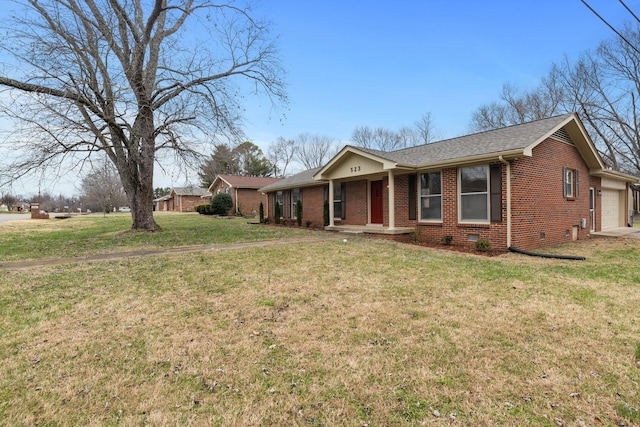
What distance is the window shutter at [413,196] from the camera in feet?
39.4

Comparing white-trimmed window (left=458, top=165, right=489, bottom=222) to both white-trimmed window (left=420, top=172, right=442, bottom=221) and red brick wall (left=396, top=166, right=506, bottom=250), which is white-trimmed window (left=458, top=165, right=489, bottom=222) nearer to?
red brick wall (left=396, top=166, right=506, bottom=250)

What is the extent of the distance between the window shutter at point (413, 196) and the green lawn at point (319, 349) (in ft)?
A: 18.5

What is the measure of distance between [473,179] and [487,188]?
1.79ft

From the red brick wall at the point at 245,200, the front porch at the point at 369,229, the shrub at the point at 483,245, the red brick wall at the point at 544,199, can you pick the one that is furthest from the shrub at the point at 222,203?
the red brick wall at the point at 544,199

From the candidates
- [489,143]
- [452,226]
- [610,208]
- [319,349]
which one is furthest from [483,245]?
[610,208]

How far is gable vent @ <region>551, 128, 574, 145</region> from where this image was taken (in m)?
11.0

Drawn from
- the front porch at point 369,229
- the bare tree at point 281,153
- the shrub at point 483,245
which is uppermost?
the bare tree at point 281,153

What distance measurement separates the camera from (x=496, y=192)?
31.9 feet

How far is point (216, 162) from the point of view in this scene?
14.6 metres

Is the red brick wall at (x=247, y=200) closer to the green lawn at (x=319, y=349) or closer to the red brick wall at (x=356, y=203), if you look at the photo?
the red brick wall at (x=356, y=203)

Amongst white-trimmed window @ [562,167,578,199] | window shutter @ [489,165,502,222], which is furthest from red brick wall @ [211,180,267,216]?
white-trimmed window @ [562,167,578,199]

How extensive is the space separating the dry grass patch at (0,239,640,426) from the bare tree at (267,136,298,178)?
159ft

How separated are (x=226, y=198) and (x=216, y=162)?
1548 centimetres

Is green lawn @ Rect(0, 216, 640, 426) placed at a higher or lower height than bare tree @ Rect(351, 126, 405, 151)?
lower
